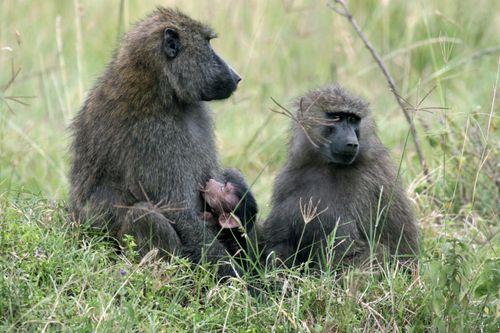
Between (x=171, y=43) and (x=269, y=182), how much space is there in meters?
2.39

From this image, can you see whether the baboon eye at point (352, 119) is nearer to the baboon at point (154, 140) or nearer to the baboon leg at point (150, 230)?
the baboon at point (154, 140)

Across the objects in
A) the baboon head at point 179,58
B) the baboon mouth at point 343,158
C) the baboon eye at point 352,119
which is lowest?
the baboon mouth at point 343,158

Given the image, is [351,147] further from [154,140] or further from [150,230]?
[150,230]

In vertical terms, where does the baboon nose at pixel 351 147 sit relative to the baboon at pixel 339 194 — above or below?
above

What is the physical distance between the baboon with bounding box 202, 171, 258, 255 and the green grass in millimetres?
399

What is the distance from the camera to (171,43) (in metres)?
4.93

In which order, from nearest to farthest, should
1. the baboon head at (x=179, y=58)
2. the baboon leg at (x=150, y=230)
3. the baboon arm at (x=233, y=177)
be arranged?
the baboon leg at (x=150, y=230) → the baboon head at (x=179, y=58) → the baboon arm at (x=233, y=177)

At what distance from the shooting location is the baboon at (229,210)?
194 inches

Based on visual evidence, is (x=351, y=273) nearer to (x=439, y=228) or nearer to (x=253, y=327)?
(x=253, y=327)

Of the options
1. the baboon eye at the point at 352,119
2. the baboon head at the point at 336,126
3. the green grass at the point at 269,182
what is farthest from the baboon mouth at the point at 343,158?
the green grass at the point at 269,182

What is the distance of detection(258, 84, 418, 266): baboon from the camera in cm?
490

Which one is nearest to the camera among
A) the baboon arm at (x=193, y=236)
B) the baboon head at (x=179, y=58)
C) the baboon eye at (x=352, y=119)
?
the baboon arm at (x=193, y=236)

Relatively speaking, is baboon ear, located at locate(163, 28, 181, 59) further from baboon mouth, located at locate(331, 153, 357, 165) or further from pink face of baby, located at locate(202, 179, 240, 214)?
baboon mouth, located at locate(331, 153, 357, 165)

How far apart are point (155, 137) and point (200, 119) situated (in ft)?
1.31
